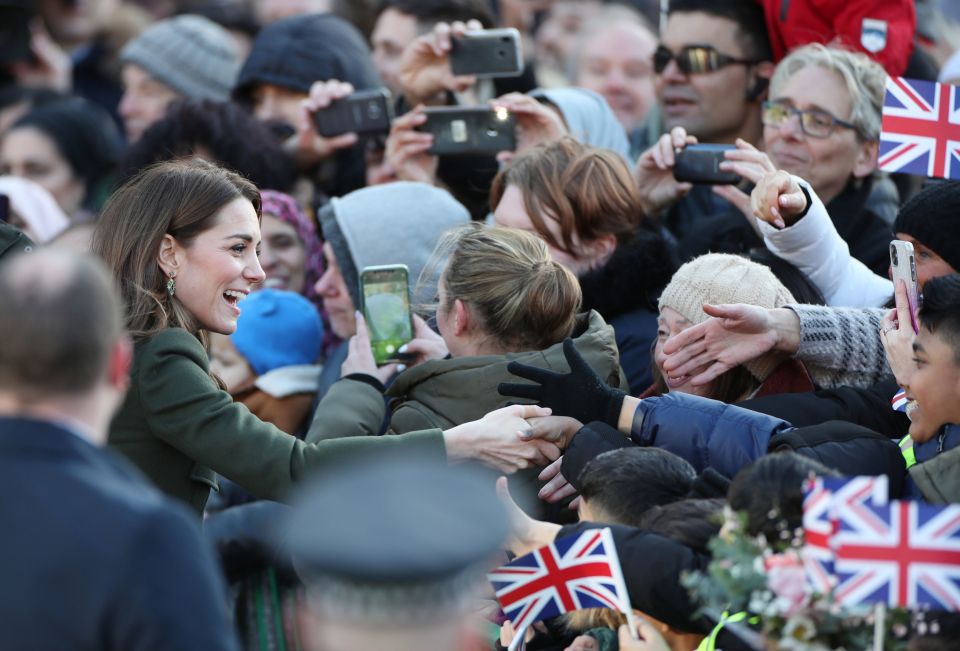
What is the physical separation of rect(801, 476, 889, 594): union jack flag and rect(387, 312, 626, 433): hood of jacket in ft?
4.69

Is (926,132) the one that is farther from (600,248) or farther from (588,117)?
(588,117)

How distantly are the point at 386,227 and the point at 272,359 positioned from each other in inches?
26.1

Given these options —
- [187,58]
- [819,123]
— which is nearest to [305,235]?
[819,123]

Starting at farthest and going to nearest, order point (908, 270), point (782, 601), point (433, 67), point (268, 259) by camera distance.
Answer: point (433, 67)
point (268, 259)
point (908, 270)
point (782, 601)

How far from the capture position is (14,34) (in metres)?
9.12

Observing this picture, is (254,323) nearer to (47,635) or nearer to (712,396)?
(712,396)

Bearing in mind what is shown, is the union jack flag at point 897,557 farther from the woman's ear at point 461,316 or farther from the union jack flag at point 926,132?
the union jack flag at point 926,132

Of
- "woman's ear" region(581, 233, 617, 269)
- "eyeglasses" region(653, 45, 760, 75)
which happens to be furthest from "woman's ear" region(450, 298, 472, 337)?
"eyeglasses" region(653, 45, 760, 75)

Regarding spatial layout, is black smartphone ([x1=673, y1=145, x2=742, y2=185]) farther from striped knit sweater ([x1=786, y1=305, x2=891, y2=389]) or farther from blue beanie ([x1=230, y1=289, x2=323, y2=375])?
blue beanie ([x1=230, y1=289, x2=323, y2=375])

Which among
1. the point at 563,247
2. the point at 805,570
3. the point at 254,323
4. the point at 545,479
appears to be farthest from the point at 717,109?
the point at 805,570

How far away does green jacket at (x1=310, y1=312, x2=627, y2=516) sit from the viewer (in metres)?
4.20

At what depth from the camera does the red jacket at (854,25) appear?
6.00m

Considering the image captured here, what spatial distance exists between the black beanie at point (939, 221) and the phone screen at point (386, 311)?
5.26 ft

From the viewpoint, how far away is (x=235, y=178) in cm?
417
